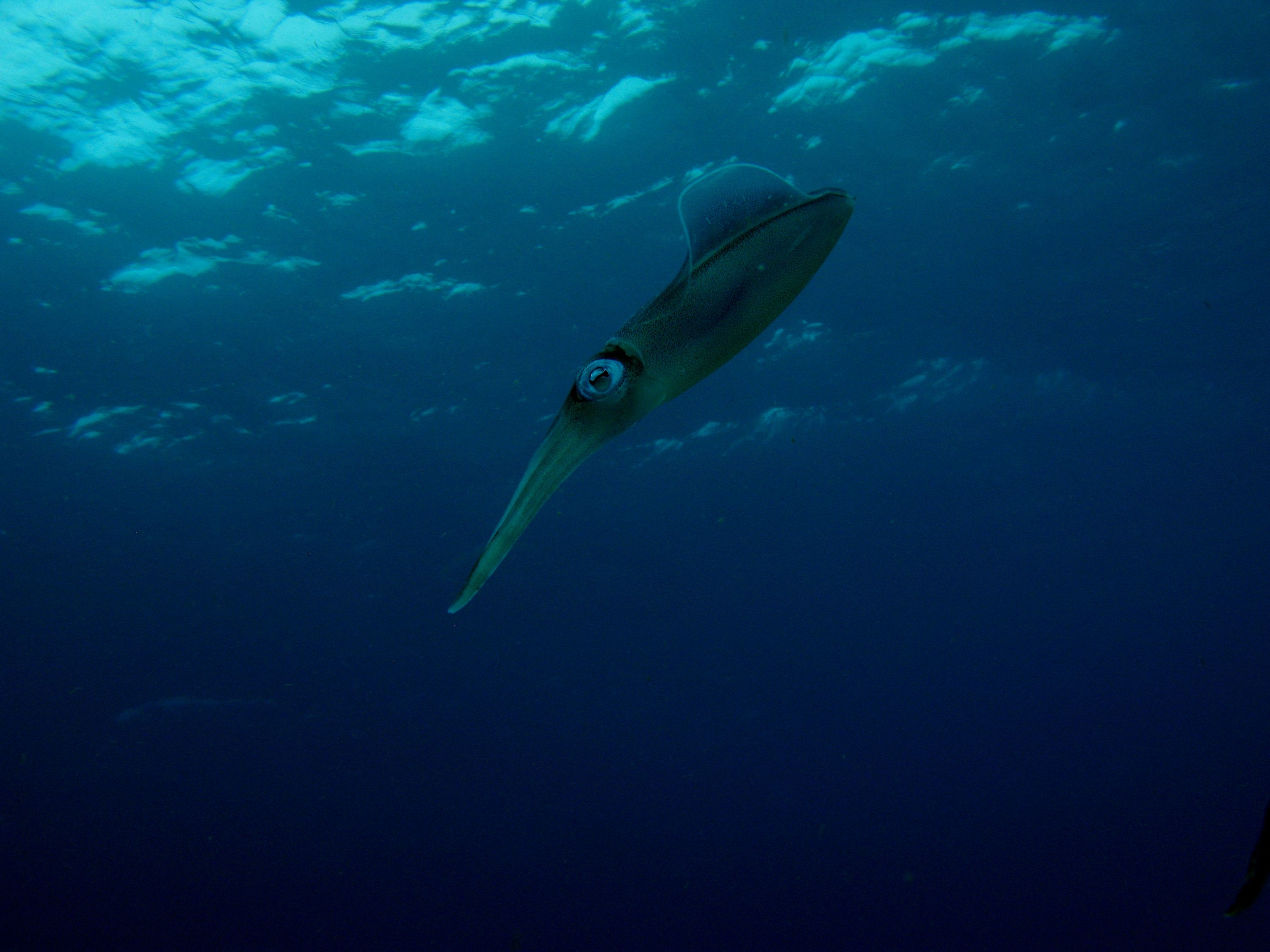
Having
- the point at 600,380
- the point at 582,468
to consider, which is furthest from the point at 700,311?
the point at 582,468

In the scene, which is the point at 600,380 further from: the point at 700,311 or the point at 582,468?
the point at 582,468

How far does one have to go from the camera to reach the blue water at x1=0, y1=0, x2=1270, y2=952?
33.9 feet

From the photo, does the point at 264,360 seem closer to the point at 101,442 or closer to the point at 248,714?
the point at 101,442

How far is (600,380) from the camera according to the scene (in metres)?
0.94

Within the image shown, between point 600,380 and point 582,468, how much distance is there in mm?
13411

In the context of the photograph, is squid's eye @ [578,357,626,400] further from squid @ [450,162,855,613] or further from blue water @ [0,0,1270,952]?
Answer: blue water @ [0,0,1270,952]

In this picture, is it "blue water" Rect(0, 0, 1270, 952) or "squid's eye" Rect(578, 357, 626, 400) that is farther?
"blue water" Rect(0, 0, 1270, 952)

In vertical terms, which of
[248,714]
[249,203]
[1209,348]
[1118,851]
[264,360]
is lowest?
[1118,851]

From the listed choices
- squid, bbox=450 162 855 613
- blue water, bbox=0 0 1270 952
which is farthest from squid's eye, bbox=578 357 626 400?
blue water, bbox=0 0 1270 952

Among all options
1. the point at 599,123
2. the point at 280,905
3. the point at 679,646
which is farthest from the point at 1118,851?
the point at 599,123

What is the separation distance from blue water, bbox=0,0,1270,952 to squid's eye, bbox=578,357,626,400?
7801 millimetres

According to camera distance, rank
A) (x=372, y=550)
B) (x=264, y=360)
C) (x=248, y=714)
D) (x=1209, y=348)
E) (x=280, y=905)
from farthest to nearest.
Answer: (x=280, y=905), (x=248, y=714), (x=1209, y=348), (x=372, y=550), (x=264, y=360)

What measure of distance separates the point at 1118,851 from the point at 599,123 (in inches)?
1988

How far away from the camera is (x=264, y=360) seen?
1368 centimetres
